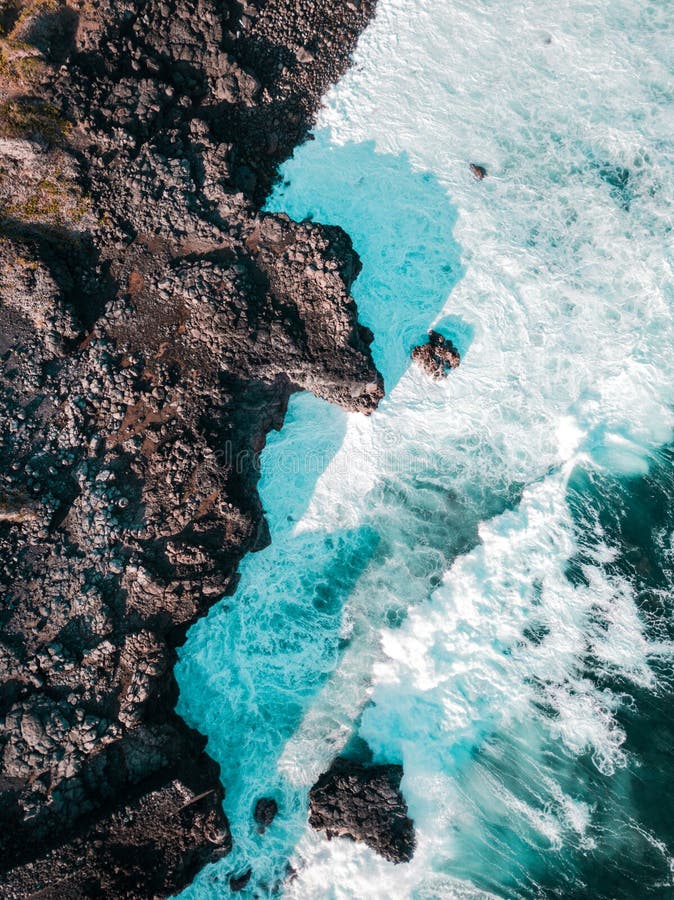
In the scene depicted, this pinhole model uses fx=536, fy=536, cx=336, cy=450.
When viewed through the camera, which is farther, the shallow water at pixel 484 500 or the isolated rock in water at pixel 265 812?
the shallow water at pixel 484 500

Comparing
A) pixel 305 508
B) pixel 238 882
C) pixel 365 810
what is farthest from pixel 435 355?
pixel 238 882

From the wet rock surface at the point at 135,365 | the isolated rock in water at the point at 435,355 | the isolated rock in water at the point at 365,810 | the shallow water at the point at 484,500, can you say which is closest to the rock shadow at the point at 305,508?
the shallow water at the point at 484,500

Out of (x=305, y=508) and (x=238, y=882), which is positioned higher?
(x=305, y=508)

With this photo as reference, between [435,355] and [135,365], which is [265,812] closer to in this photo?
[135,365]

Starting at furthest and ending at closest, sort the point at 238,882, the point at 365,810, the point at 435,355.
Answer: the point at 435,355
the point at 238,882
the point at 365,810

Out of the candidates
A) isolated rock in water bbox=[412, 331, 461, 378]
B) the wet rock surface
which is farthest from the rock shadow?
the wet rock surface

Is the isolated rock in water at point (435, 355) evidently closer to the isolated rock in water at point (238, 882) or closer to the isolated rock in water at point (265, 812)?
the isolated rock in water at point (265, 812)

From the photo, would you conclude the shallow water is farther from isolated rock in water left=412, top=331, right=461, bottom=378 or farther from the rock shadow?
isolated rock in water left=412, top=331, right=461, bottom=378
